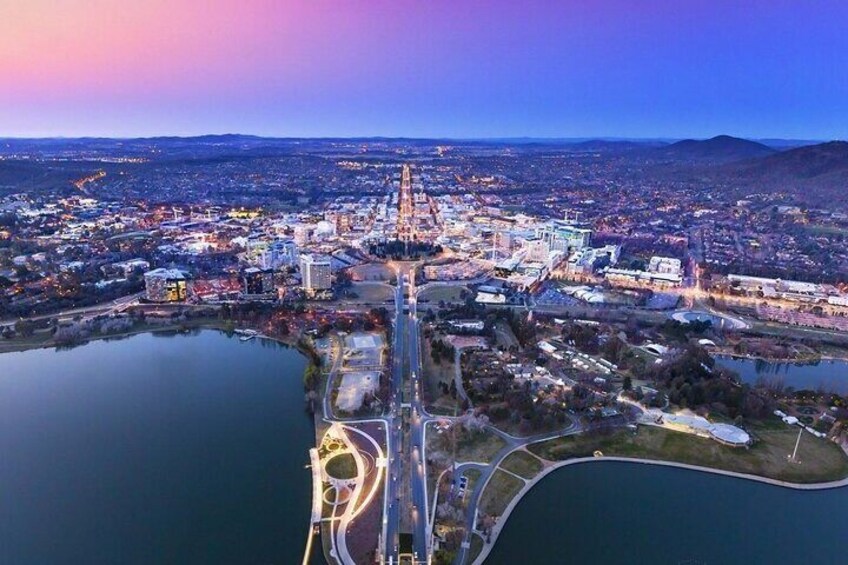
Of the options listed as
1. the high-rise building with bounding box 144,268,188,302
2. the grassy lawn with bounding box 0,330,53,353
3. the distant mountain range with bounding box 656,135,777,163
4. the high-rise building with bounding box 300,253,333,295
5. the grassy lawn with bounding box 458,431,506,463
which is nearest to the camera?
the grassy lawn with bounding box 458,431,506,463

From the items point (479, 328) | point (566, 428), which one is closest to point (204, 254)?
point (479, 328)

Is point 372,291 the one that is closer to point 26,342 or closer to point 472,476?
point 26,342

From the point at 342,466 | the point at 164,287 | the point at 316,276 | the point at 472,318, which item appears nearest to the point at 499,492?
the point at 342,466

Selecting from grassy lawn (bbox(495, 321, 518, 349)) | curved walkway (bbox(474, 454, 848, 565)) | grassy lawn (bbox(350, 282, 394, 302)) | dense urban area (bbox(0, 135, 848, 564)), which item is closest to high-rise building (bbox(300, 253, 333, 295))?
dense urban area (bbox(0, 135, 848, 564))

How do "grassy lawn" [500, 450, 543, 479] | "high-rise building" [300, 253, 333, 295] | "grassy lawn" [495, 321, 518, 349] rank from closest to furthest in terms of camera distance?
"grassy lawn" [500, 450, 543, 479] → "grassy lawn" [495, 321, 518, 349] → "high-rise building" [300, 253, 333, 295]

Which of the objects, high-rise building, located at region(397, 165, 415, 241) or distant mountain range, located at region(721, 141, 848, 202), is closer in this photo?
high-rise building, located at region(397, 165, 415, 241)

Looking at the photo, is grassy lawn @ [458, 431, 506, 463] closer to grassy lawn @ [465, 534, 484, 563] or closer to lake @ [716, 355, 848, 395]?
grassy lawn @ [465, 534, 484, 563]
